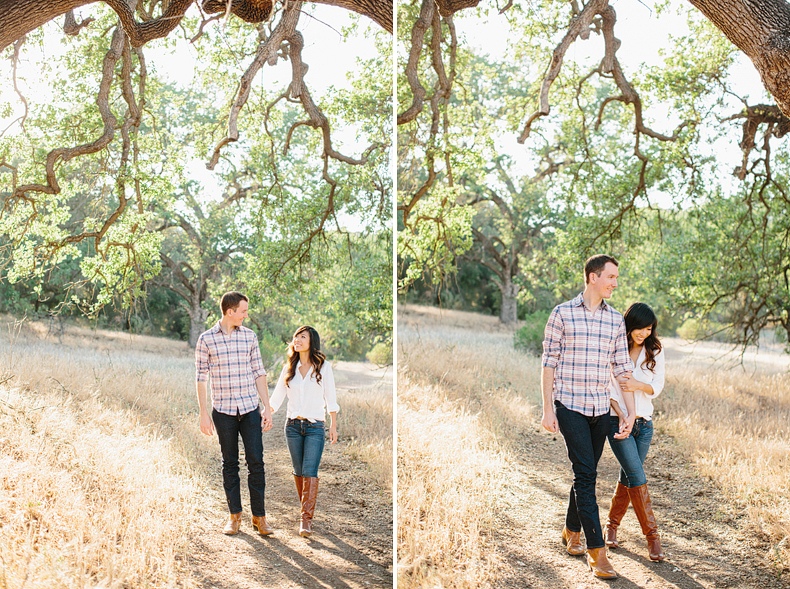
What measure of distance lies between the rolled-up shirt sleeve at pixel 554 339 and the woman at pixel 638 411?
1.25 feet

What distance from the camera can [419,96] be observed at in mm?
3697

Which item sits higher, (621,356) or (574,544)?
(621,356)

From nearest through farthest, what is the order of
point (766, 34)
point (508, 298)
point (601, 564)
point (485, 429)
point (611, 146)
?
point (601, 564) < point (766, 34) < point (485, 429) < point (611, 146) < point (508, 298)

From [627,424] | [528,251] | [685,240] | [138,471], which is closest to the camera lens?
[627,424]

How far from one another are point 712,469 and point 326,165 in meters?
3.36

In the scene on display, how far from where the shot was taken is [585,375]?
2633mm

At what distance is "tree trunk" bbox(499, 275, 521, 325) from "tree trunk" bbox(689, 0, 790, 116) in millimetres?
4796

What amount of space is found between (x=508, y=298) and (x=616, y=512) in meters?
4.77

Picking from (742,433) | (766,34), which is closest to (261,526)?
(766,34)

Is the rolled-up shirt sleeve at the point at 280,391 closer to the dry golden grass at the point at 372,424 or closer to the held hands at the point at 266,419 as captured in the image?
the held hands at the point at 266,419

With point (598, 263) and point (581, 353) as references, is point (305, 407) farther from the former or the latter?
point (598, 263)

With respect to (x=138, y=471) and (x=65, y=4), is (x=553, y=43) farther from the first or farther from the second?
(x=138, y=471)

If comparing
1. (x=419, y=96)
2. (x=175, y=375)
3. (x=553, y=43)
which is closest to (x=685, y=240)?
(x=553, y=43)

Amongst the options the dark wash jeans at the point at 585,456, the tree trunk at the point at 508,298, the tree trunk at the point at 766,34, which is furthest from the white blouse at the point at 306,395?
the tree trunk at the point at 508,298
